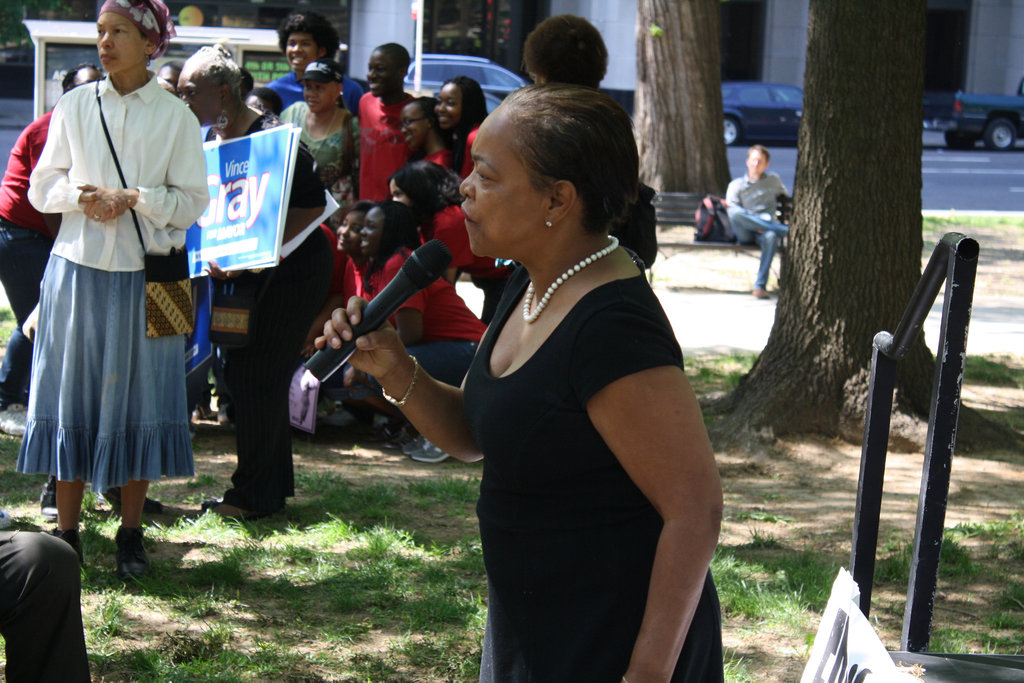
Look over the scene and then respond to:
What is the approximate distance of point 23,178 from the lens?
211 inches

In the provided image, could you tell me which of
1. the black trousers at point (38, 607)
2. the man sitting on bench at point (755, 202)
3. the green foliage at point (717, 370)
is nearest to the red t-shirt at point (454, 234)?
the green foliage at point (717, 370)

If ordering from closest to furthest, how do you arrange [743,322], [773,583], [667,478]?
[667,478] → [773,583] → [743,322]

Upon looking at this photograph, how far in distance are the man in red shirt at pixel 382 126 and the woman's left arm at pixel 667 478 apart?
16.9 ft

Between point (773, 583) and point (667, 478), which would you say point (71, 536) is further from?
point (667, 478)

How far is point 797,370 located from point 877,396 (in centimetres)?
330

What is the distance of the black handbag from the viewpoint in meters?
4.18

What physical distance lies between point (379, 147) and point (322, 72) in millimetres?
537

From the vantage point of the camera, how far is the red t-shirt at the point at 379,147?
6789 millimetres

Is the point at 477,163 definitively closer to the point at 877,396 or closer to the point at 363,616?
the point at 877,396

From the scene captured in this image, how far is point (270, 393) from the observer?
5.06m

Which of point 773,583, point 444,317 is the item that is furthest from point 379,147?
point 773,583

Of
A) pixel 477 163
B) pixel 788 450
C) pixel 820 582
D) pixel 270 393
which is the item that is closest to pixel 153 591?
pixel 270 393

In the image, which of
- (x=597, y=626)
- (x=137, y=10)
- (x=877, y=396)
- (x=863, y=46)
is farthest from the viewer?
(x=863, y=46)

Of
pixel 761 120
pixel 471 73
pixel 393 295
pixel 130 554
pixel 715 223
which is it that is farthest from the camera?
pixel 761 120
